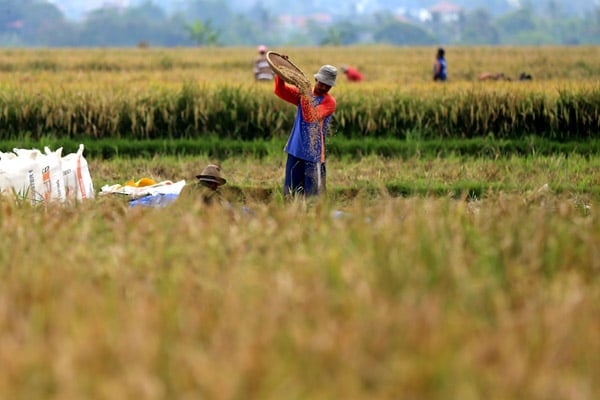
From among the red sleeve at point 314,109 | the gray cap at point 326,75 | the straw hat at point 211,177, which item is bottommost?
the straw hat at point 211,177

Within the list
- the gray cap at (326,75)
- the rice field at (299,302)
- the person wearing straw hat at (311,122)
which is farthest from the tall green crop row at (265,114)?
the rice field at (299,302)

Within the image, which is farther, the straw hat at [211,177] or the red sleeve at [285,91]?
the red sleeve at [285,91]

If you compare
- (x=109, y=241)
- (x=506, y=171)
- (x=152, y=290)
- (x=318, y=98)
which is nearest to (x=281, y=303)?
(x=152, y=290)

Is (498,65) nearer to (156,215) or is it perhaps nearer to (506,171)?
(506,171)

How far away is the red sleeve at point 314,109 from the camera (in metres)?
7.67

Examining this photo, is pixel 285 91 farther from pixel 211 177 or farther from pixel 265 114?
pixel 265 114

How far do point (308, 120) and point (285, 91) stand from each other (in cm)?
29

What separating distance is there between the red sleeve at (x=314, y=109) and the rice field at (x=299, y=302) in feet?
7.21

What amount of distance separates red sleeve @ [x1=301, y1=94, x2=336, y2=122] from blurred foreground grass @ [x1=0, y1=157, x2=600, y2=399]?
99.4 inches

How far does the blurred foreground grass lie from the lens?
255cm

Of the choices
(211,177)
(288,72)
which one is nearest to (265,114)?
(288,72)

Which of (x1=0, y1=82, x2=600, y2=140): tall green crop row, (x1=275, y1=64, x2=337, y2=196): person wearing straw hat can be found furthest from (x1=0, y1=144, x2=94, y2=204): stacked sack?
(x1=0, y1=82, x2=600, y2=140): tall green crop row

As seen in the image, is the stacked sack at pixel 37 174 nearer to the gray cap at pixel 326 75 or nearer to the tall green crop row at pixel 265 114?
the gray cap at pixel 326 75

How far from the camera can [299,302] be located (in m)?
3.15
